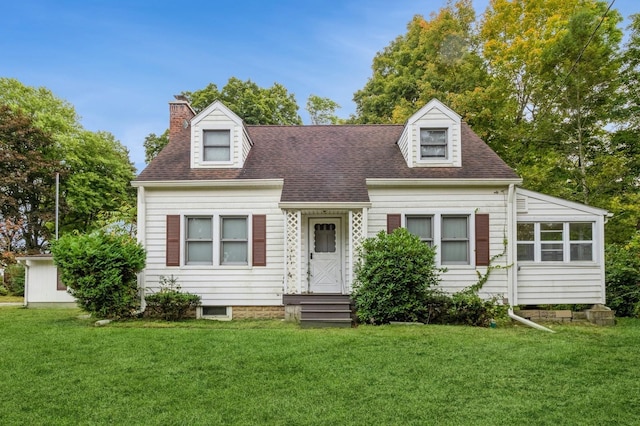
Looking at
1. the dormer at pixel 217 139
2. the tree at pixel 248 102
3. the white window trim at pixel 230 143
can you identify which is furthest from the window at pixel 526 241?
the tree at pixel 248 102

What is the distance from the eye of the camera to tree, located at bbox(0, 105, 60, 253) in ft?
74.0

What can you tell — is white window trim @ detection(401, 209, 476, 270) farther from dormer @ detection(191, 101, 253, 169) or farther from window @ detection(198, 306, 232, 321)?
window @ detection(198, 306, 232, 321)

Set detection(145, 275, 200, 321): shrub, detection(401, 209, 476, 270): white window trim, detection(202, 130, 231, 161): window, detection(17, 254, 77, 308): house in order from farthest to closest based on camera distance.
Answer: detection(17, 254, 77, 308): house → detection(202, 130, 231, 161): window → detection(401, 209, 476, 270): white window trim → detection(145, 275, 200, 321): shrub

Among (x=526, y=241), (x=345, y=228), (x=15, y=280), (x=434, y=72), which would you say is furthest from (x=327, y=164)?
(x=15, y=280)

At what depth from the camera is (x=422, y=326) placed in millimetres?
8422

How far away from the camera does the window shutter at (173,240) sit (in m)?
10.3

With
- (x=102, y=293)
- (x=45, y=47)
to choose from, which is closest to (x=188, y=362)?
(x=102, y=293)

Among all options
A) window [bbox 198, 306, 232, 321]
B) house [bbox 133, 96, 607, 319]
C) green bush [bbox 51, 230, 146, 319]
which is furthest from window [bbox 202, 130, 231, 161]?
window [bbox 198, 306, 232, 321]

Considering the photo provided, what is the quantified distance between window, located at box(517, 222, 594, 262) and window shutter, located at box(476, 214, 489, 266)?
0.95m

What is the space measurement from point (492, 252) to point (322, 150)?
5685mm

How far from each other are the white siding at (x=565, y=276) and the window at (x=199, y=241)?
27.2 feet

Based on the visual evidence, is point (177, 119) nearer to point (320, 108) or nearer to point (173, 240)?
point (173, 240)

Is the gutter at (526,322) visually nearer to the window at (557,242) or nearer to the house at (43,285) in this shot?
the window at (557,242)

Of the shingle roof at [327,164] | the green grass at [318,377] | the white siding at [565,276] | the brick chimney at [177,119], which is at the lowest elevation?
the green grass at [318,377]
